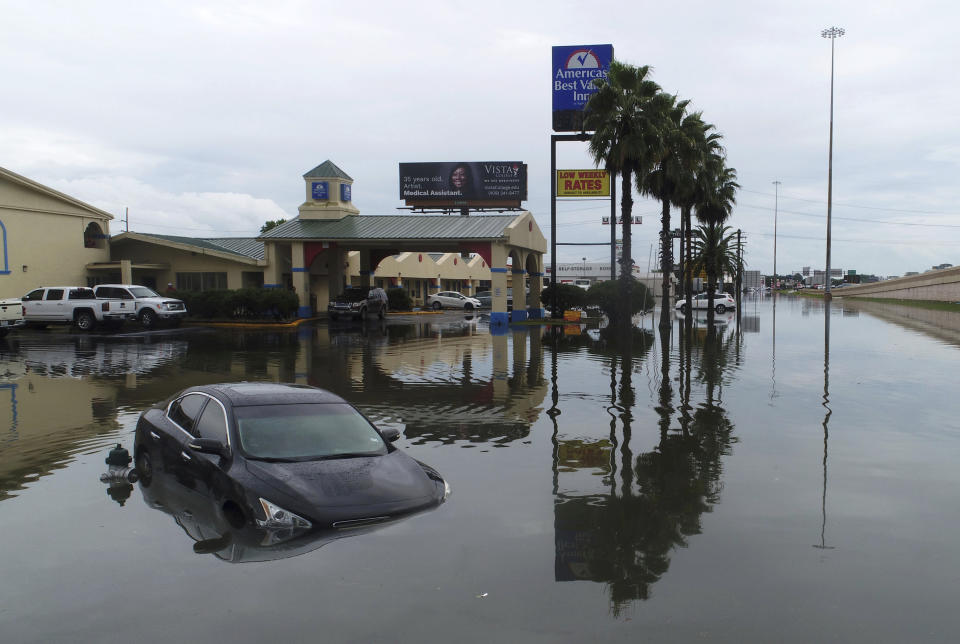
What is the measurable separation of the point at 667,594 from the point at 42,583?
4.61m

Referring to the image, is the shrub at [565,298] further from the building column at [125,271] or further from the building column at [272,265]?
the building column at [125,271]

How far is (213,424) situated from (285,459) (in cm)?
103

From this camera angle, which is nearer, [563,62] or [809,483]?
[809,483]

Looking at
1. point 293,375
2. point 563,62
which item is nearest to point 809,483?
point 293,375

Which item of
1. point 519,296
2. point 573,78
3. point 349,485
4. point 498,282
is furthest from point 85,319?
point 349,485

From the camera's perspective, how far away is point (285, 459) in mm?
6707

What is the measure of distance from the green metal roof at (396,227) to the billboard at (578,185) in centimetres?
331

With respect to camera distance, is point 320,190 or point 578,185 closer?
point 578,185

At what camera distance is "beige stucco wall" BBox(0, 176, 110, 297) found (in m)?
32.1

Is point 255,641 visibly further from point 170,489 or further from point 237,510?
point 170,489

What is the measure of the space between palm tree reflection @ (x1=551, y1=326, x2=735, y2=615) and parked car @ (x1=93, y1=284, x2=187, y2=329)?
23.5m

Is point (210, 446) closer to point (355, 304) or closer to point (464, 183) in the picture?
point (355, 304)

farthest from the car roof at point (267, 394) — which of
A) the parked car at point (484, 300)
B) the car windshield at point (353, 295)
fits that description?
the parked car at point (484, 300)

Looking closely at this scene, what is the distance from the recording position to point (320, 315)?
139ft
